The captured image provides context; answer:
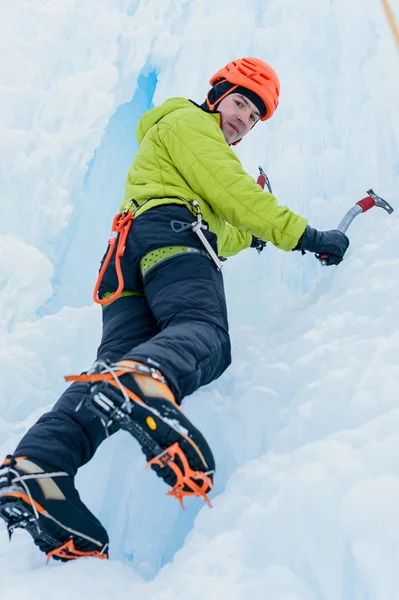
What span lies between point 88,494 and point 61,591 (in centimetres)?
55

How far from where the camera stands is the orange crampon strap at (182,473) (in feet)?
2.99

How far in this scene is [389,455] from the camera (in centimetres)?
95

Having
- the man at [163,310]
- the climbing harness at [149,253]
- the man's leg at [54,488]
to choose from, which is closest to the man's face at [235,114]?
the man at [163,310]

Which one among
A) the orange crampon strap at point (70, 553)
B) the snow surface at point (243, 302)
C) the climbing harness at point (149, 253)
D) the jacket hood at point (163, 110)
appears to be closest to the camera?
the snow surface at point (243, 302)

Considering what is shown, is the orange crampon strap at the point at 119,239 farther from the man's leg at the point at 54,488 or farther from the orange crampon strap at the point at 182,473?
the orange crampon strap at the point at 182,473

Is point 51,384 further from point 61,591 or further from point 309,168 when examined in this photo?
point 309,168

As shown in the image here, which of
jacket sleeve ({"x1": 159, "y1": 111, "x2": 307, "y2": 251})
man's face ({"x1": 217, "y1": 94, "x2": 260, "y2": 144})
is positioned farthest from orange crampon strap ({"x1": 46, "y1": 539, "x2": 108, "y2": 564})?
man's face ({"x1": 217, "y1": 94, "x2": 260, "y2": 144})

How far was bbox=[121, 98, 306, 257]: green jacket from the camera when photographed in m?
1.41

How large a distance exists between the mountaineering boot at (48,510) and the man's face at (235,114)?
3.68 feet

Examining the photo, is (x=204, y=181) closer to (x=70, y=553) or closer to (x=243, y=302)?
(x=70, y=553)

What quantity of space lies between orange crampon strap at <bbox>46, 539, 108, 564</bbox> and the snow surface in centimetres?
4

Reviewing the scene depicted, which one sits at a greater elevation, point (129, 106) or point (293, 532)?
point (129, 106)

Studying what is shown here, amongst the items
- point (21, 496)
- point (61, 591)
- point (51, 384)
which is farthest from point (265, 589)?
point (51, 384)

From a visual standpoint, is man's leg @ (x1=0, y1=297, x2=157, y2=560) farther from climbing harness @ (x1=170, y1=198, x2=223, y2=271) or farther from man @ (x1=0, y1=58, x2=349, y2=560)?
climbing harness @ (x1=170, y1=198, x2=223, y2=271)
